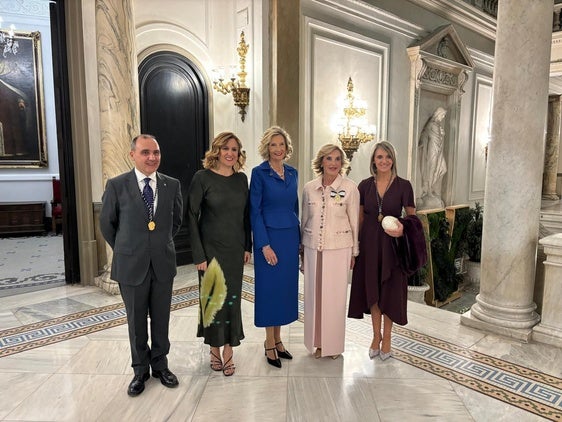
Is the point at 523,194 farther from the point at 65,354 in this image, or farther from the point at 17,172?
the point at 17,172

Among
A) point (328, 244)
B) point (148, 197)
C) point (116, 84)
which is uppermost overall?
point (116, 84)

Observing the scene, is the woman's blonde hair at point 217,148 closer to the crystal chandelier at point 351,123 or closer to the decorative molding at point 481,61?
the crystal chandelier at point 351,123

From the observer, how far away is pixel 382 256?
3.03m

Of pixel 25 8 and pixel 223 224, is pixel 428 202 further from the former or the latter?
pixel 25 8

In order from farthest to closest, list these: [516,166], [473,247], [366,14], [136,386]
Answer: [473,247] < [366,14] < [516,166] < [136,386]

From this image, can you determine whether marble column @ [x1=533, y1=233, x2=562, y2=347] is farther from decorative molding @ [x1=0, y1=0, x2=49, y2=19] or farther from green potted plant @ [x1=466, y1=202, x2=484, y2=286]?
decorative molding @ [x1=0, y1=0, x2=49, y2=19]

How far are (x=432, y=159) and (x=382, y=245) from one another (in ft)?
19.5

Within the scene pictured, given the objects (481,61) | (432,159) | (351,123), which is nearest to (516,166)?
(351,123)

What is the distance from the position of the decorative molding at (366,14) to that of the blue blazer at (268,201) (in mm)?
3828

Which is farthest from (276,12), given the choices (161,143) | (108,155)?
(108,155)

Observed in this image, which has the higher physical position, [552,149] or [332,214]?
[552,149]

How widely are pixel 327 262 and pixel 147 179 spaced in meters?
1.32

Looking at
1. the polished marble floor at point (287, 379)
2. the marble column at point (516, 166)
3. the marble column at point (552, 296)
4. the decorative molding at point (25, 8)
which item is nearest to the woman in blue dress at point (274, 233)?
the polished marble floor at point (287, 379)

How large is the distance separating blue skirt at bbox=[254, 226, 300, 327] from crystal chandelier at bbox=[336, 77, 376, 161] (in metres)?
3.71
